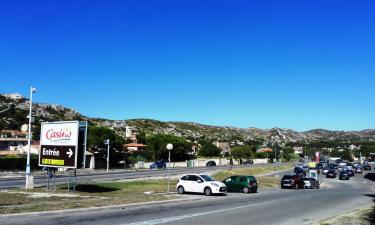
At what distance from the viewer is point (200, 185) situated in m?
31.7

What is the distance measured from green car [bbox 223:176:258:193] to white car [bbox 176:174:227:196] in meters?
5.29

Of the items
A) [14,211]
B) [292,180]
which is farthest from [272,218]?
[292,180]

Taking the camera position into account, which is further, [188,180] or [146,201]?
[188,180]

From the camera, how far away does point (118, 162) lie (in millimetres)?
83562

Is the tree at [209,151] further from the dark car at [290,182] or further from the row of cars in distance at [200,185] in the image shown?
the row of cars in distance at [200,185]

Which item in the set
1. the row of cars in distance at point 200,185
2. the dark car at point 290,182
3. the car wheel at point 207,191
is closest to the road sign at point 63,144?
the row of cars in distance at point 200,185

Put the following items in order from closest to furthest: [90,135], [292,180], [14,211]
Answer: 1. [14,211]
2. [292,180]
3. [90,135]

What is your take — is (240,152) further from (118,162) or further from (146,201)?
(146,201)

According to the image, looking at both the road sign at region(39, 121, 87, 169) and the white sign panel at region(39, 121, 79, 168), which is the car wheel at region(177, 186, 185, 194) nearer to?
the road sign at region(39, 121, 87, 169)

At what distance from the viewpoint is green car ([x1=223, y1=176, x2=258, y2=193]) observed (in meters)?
36.8

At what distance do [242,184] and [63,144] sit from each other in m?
14.6

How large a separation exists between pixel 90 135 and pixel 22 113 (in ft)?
193

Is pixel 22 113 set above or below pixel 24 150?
above

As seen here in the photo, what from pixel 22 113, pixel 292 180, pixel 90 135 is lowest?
pixel 292 180
